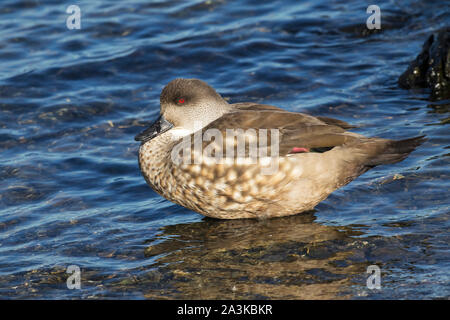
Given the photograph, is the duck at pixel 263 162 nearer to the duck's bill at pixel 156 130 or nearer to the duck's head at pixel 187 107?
the duck's head at pixel 187 107

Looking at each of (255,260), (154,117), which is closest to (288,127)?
(255,260)

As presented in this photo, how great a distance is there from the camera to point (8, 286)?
573cm

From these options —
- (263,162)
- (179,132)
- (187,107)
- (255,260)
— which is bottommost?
(255,260)

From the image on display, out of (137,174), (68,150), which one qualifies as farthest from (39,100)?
(137,174)

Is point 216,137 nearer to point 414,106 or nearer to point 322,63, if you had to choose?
point 414,106

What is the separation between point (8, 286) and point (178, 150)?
194cm

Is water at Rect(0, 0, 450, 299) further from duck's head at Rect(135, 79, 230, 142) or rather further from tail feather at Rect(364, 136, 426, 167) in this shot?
duck's head at Rect(135, 79, 230, 142)

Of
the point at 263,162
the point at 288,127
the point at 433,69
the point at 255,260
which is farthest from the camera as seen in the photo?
the point at 433,69

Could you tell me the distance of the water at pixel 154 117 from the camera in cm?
571

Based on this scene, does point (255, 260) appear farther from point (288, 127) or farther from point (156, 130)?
point (156, 130)

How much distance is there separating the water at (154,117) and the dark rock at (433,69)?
0.72ft

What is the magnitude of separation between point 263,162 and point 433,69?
15.0ft

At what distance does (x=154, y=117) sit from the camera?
9844 millimetres

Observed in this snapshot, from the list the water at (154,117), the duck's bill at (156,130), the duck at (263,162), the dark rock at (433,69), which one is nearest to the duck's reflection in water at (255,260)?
the water at (154,117)
